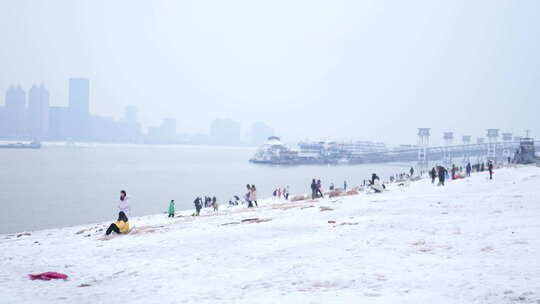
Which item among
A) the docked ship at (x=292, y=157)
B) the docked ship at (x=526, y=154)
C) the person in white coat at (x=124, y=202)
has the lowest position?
the docked ship at (x=292, y=157)

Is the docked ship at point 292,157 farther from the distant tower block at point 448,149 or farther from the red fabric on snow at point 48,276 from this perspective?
the red fabric on snow at point 48,276

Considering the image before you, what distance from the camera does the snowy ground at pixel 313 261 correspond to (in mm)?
6441

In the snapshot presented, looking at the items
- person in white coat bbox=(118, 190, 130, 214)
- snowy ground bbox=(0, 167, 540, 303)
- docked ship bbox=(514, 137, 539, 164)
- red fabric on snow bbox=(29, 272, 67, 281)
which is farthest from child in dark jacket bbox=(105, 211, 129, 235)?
docked ship bbox=(514, 137, 539, 164)

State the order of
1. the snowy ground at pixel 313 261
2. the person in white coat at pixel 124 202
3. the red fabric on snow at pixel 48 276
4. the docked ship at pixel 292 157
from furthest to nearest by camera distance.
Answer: the docked ship at pixel 292 157 < the person in white coat at pixel 124 202 < the red fabric on snow at pixel 48 276 < the snowy ground at pixel 313 261

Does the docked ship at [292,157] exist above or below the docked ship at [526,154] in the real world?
below

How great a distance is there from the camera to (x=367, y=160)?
166 meters

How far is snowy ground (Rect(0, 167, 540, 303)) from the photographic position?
6441 mm

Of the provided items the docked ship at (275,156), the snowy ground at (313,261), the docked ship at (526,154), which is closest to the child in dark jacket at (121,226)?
the snowy ground at (313,261)

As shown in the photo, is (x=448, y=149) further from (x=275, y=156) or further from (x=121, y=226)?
(x=121, y=226)

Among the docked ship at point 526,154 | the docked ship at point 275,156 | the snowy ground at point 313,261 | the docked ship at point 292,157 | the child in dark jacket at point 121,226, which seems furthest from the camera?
the docked ship at point 292,157

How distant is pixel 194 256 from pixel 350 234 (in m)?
3.67

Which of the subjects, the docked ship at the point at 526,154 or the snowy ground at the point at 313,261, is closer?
the snowy ground at the point at 313,261

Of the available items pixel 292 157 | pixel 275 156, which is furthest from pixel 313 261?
Result: pixel 292 157

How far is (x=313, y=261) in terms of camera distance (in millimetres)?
8336
